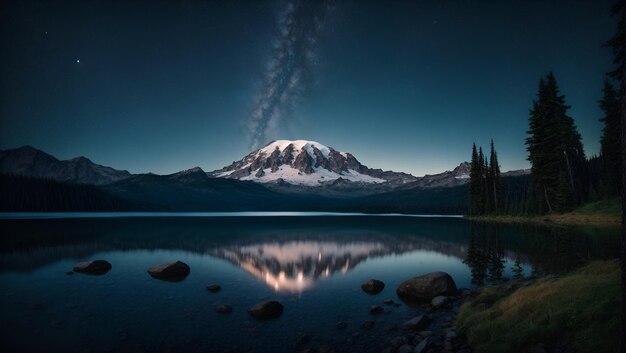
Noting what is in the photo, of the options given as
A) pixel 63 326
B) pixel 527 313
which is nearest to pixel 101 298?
pixel 63 326

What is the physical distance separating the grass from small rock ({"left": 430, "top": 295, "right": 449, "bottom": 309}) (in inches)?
131

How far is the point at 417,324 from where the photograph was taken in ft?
50.4

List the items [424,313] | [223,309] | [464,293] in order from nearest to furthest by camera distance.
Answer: [424,313] < [223,309] < [464,293]

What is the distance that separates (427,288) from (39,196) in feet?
713

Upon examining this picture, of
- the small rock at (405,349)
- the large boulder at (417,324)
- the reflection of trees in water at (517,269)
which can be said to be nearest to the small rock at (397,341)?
the small rock at (405,349)

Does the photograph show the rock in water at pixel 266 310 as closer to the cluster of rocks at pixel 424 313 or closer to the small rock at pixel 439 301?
the cluster of rocks at pixel 424 313

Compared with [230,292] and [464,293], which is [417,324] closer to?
[464,293]

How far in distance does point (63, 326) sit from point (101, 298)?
5736mm

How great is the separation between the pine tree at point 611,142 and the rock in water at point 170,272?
227ft

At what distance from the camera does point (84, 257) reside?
39562 mm

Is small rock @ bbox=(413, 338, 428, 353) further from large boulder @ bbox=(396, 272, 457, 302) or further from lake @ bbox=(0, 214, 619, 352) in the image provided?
large boulder @ bbox=(396, 272, 457, 302)

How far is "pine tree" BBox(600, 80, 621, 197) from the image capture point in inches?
2194

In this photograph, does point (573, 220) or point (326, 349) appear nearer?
point (326, 349)

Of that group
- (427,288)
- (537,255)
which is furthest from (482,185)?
(427,288)
